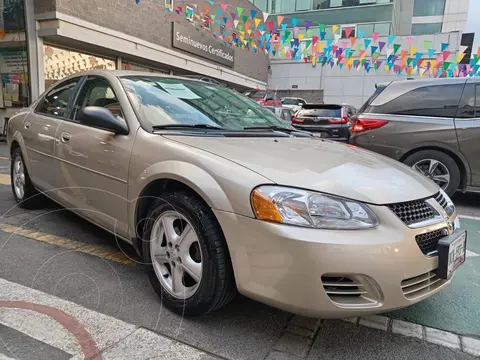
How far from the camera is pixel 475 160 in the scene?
4.97 m

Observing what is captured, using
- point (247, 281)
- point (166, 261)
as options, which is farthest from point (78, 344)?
point (247, 281)

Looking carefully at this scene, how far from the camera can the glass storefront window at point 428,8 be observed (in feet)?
121

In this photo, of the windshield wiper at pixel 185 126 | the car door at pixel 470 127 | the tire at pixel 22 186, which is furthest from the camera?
the car door at pixel 470 127

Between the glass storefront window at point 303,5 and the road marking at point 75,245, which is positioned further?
the glass storefront window at point 303,5

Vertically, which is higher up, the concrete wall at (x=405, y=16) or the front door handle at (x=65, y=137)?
the concrete wall at (x=405, y=16)

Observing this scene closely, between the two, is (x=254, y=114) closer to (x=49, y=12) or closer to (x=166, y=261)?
(x=166, y=261)

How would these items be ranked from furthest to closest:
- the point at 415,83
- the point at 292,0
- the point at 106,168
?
the point at 292,0, the point at 415,83, the point at 106,168

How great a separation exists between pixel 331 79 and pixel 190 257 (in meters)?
27.4

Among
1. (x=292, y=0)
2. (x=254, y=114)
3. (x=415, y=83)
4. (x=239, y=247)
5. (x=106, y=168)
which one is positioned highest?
(x=292, y=0)

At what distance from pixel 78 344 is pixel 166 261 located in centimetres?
66

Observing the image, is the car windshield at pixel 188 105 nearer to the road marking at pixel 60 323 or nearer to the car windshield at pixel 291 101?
the road marking at pixel 60 323

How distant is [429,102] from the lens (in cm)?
528

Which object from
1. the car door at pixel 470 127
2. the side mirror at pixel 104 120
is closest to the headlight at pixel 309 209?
the side mirror at pixel 104 120

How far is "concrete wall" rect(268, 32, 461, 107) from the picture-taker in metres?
26.3
